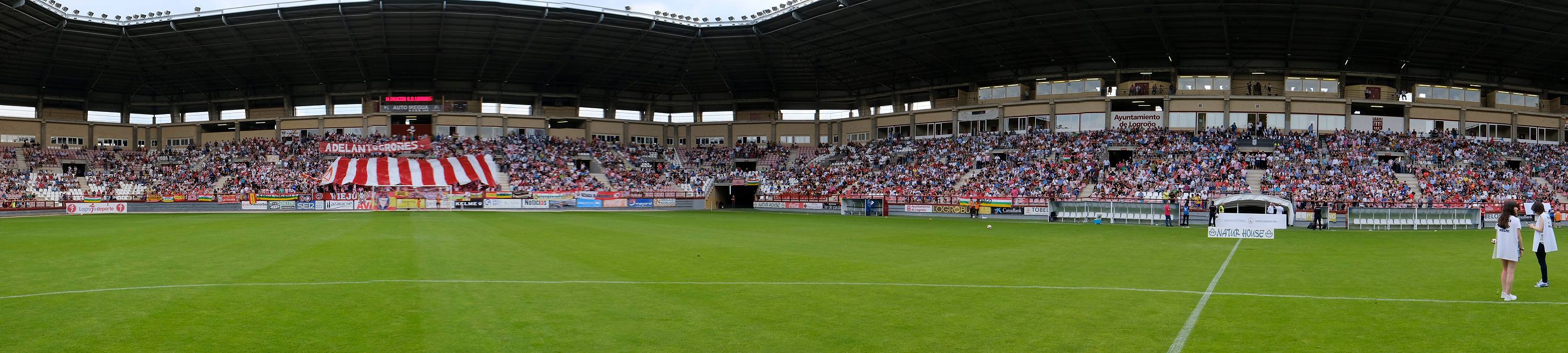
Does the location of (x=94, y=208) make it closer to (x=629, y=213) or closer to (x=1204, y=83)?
(x=629, y=213)

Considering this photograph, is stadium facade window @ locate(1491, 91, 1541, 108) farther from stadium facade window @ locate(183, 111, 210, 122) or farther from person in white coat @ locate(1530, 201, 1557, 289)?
stadium facade window @ locate(183, 111, 210, 122)

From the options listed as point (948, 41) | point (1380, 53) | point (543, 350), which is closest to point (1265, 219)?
point (543, 350)

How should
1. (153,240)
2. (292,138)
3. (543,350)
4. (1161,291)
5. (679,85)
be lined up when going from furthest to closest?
1. (679,85)
2. (292,138)
3. (153,240)
4. (1161,291)
5. (543,350)

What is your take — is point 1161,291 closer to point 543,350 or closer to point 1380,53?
point 543,350

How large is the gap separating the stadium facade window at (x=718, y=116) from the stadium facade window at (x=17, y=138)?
2140 inches

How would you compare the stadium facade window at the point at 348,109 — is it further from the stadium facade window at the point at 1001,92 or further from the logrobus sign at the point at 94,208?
the stadium facade window at the point at 1001,92

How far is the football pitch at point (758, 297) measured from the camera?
9.21 metres

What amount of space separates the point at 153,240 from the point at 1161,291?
25508 mm

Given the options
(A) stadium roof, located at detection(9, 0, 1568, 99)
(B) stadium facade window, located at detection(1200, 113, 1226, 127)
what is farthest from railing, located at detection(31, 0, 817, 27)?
(B) stadium facade window, located at detection(1200, 113, 1226, 127)

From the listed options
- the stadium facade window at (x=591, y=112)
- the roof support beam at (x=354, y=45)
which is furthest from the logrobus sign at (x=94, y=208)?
the stadium facade window at (x=591, y=112)

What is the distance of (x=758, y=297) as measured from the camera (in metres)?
12.8

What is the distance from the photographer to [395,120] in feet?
255

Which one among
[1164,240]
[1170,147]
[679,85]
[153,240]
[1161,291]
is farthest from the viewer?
[679,85]

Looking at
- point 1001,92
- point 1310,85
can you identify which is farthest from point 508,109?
point 1310,85
